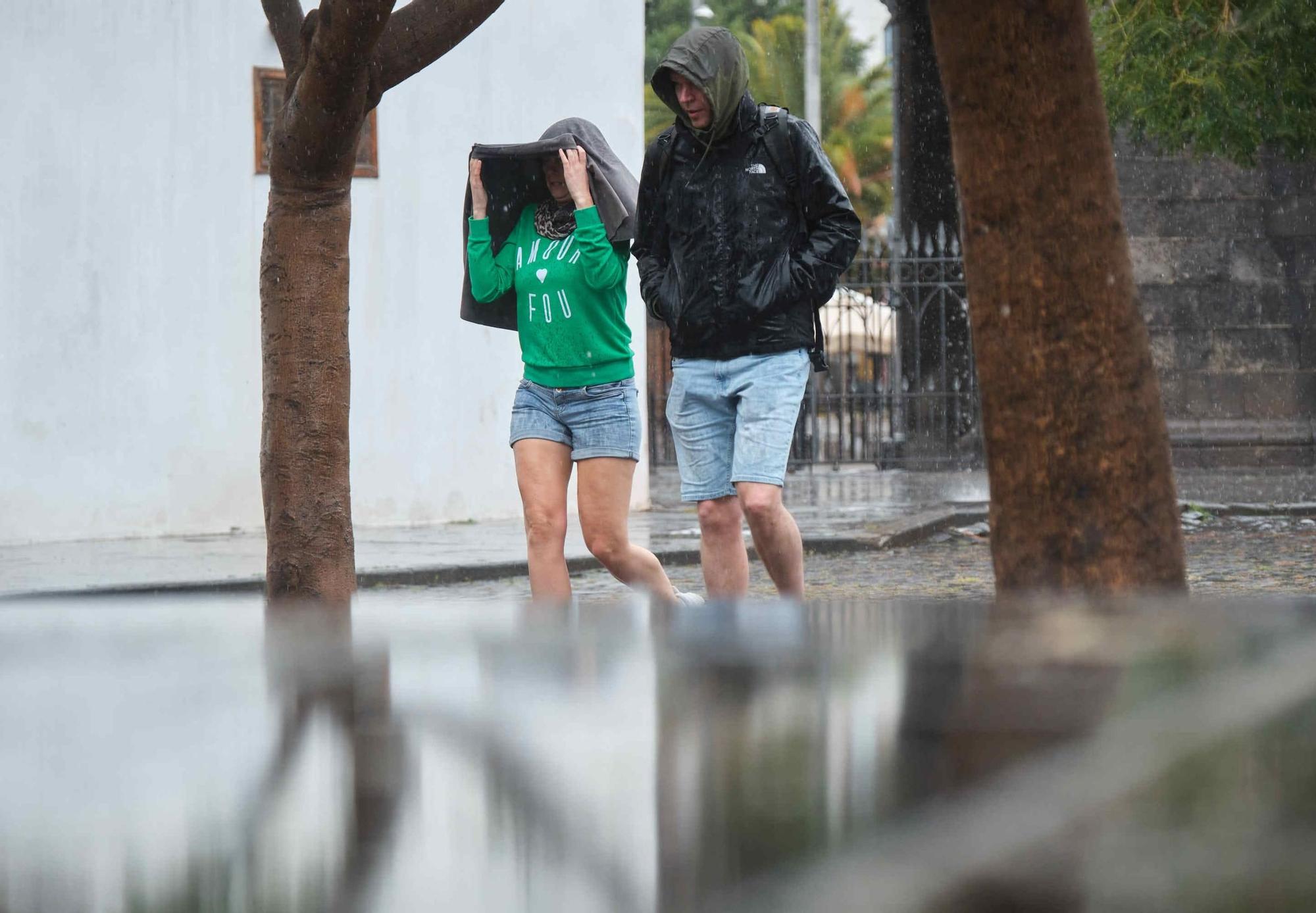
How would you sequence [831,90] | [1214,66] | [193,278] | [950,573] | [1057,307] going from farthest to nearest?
[831,90]
[1214,66]
[193,278]
[950,573]
[1057,307]

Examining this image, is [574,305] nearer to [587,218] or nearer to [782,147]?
[587,218]

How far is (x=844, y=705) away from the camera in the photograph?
1.95 meters

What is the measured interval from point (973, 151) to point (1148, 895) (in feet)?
6.61

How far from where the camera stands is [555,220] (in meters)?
5.38

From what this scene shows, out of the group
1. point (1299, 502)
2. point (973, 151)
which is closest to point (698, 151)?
point (973, 151)

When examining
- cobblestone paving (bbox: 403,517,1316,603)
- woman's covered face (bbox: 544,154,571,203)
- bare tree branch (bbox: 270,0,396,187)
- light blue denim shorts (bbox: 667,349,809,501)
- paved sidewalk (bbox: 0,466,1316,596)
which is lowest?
cobblestone paving (bbox: 403,517,1316,603)

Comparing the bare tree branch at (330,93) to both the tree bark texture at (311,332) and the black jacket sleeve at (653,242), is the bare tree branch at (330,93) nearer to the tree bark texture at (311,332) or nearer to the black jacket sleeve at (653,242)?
the tree bark texture at (311,332)

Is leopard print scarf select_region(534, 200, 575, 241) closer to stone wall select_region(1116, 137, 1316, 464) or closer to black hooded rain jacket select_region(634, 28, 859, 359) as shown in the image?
black hooded rain jacket select_region(634, 28, 859, 359)

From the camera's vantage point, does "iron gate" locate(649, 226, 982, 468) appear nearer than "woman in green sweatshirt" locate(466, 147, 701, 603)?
No

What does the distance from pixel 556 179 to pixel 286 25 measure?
905 millimetres

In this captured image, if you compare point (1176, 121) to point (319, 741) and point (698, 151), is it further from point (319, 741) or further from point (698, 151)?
point (319, 741)

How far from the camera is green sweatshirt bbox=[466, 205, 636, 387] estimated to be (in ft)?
17.0

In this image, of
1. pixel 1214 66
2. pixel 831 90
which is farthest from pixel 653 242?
pixel 831 90

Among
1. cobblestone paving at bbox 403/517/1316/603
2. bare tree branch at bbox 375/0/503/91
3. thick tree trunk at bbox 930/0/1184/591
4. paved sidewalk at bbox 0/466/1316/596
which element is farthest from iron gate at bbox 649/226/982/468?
thick tree trunk at bbox 930/0/1184/591
